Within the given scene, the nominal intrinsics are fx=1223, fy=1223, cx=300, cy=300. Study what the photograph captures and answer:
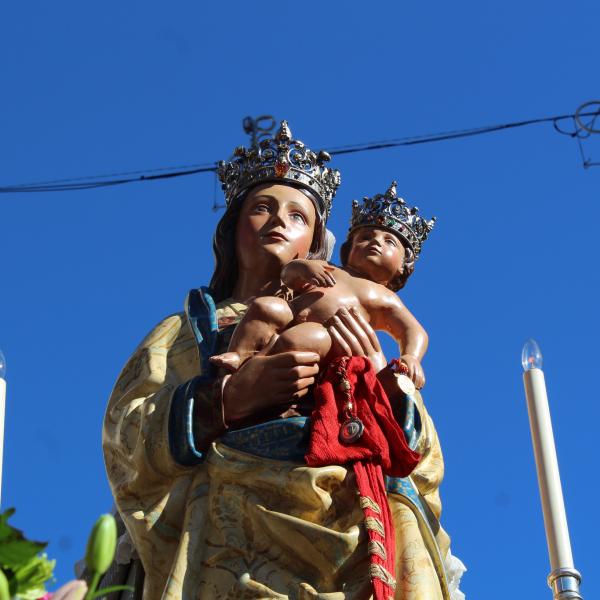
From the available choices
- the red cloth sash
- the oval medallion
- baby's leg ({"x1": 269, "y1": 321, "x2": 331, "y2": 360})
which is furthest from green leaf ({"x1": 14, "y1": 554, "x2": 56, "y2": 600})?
the oval medallion

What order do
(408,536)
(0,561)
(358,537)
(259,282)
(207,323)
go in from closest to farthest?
(0,561)
(358,537)
(408,536)
(207,323)
(259,282)

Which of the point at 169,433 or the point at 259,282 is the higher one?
the point at 259,282

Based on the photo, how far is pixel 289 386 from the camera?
377 centimetres

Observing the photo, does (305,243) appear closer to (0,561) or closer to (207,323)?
(207,323)

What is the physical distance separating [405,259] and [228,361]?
1162mm

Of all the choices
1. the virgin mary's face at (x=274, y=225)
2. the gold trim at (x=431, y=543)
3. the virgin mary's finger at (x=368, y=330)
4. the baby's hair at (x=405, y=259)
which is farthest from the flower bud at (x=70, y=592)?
the baby's hair at (x=405, y=259)

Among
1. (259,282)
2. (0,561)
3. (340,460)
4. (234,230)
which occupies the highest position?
(234,230)

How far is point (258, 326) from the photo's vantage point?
3.95 m

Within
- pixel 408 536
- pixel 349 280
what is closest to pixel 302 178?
pixel 349 280

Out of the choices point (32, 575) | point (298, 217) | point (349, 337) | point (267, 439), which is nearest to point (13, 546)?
point (32, 575)

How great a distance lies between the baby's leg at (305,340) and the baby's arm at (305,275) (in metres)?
0.22

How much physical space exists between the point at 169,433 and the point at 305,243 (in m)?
1.14

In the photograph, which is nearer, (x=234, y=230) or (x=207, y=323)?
(x=207, y=323)

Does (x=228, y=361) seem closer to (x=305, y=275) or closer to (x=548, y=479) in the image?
(x=305, y=275)
